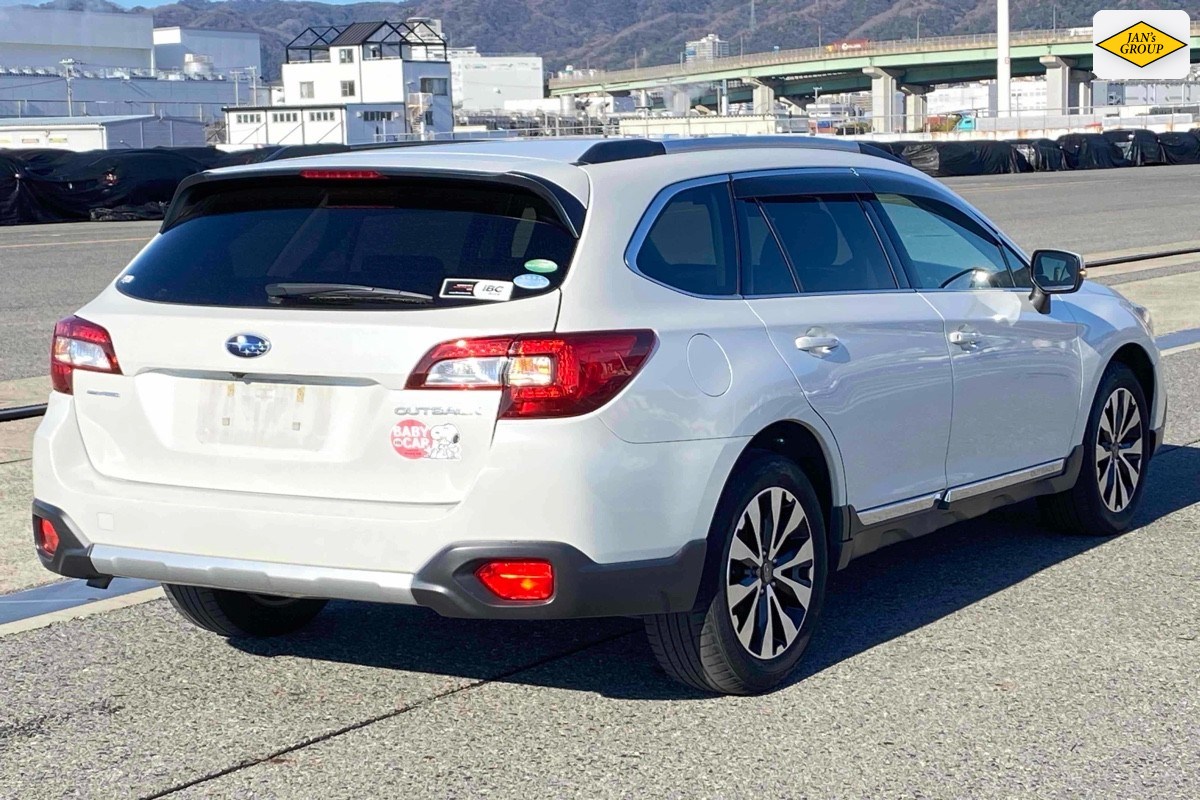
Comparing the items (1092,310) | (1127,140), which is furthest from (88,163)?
(1127,140)

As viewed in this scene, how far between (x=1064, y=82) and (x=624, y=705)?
5365 inches

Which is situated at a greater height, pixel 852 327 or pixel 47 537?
pixel 852 327

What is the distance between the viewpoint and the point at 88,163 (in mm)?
31609

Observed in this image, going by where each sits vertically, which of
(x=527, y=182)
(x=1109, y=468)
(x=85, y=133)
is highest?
(x=85, y=133)

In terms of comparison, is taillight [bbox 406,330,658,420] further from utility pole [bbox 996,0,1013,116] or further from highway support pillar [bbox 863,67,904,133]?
highway support pillar [bbox 863,67,904,133]

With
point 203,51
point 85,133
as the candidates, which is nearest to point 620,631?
point 85,133

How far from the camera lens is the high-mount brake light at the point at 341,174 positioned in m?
4.76

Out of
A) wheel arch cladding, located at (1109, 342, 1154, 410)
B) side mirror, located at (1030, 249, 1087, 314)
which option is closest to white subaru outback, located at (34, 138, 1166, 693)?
side mirror, located at (1030, 249, 1087, 314)

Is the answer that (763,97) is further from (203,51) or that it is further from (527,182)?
(527,182)

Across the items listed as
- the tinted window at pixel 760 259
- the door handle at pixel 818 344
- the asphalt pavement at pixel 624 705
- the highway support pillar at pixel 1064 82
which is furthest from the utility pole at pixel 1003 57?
the door handle at pixel 818 344

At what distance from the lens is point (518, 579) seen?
4422 millimetres

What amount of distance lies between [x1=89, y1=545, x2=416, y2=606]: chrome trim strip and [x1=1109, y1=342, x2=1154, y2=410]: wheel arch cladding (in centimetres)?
382

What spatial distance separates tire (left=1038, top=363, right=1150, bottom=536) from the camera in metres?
6.86

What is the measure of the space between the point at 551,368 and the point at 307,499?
0.75 meters
